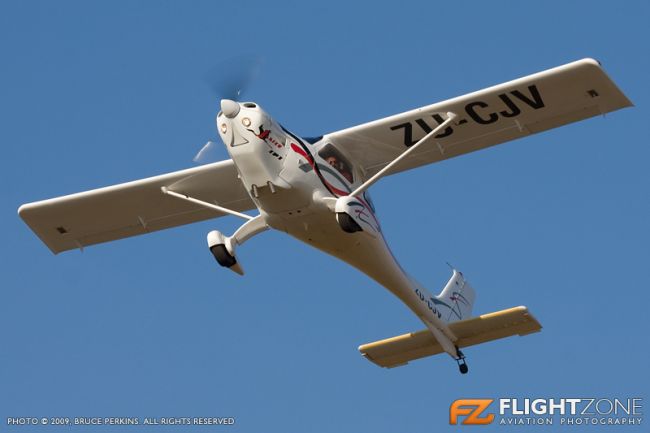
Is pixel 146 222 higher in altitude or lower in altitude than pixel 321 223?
higher

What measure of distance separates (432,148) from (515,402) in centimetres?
428

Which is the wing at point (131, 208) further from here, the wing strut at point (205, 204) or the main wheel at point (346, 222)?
the main wheel at point (346, 222)

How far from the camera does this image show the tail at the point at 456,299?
26.6 metres

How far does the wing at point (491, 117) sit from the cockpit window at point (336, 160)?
21cm

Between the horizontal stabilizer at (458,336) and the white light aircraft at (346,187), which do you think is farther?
the horizontal stabilizer at (458,336)

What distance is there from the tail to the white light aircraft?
7 cm

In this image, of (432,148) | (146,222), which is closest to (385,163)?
(432,148)

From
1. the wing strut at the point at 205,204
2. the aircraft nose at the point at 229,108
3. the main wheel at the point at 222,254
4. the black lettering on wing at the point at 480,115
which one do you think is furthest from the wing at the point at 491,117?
A: the main wheel at the point at 222,254

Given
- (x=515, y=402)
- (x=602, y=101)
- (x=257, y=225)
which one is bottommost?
(x=515, y=402)

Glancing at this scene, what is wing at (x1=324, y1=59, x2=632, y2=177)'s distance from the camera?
77.7 feet

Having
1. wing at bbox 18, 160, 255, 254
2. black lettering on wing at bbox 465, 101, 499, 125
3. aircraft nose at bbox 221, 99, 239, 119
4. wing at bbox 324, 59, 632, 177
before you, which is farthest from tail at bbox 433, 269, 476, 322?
aircraft nose at bbox 221, 99, 239, 119

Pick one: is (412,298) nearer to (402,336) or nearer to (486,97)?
(402,336)

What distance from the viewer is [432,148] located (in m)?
24.9

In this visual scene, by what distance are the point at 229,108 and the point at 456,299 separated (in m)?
7.03
